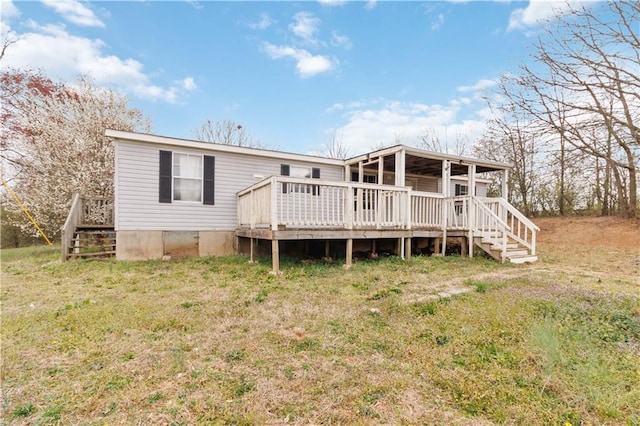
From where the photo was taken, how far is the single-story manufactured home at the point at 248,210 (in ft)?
24.1

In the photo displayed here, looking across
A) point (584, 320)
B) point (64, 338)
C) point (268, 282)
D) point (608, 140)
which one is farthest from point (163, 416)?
point (608, 140)

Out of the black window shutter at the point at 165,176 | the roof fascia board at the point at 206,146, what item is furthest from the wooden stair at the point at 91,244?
the roof fascia board at the point at 206,146

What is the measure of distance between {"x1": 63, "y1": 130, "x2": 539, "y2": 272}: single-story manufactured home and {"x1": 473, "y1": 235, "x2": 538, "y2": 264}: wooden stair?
0.09ft

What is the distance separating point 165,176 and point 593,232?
1625cm

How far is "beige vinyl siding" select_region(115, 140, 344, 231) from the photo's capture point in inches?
309

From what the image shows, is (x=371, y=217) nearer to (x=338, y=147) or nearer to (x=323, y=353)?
(x=323, y=353)

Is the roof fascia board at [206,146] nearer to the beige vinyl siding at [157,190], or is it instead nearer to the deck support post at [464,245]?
the beige vinyl siding at [157,190]

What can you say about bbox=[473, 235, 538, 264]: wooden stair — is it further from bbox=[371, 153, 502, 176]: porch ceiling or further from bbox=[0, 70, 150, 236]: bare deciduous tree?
bbox=[0, 70, 150, 236]: bare deciduous tree

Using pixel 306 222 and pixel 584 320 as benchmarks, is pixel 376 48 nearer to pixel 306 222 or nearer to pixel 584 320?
pixel 306 222

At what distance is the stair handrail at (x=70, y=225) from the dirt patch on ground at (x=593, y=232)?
16719 mm

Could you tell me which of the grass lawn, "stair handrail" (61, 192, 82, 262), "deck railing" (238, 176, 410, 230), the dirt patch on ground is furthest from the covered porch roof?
"stair handrail" (61, 192, 82, 262)

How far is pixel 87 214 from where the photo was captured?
31.6 ft

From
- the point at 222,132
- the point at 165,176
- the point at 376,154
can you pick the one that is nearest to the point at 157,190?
the point at 165,176

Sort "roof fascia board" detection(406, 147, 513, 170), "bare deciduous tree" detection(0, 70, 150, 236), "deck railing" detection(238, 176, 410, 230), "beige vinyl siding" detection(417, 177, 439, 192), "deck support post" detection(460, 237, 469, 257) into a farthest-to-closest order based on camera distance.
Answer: "beige vinyl siding" detection(417, 177, 439, 192) < "bare deciduous tree" detection(0, 70, 150, 236) < "deck support post" detection(460, 237, 469, 257) < "roof fascia board" detection(406, 147, 513, 170) < "deck railing" detection(238, 176, 410, 230)
